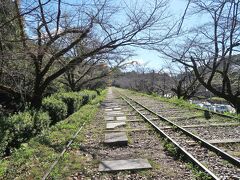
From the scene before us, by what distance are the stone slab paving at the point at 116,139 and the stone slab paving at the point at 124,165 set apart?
5.49ft

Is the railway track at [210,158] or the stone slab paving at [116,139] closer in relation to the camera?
the railway track at [210,158]

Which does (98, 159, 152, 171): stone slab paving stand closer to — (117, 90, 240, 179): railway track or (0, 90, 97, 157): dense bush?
(117, 90, 240, 179): railway track

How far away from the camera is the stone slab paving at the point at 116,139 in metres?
7.37

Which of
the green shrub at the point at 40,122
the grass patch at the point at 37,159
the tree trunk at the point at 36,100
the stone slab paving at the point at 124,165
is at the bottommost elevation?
the grass patch at the point at 37,159

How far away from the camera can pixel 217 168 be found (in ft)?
16.4

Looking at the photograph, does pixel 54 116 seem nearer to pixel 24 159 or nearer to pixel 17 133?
pixel 17 133

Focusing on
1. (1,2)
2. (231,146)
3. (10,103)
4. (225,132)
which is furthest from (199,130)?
(10,103)

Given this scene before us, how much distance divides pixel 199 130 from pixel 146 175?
4.59 meters

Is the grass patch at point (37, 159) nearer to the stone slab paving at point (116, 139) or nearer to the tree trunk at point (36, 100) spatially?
the stone slab paving at point (116, 139)

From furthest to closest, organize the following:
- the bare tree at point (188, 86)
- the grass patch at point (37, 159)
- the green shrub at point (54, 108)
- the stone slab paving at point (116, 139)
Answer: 1. the bare tree at point (188, 86)
2. the green shrub at point (54, 108)
3. the stone slab paving at point (116, 139)
4. the grass patch at point (37, 159)

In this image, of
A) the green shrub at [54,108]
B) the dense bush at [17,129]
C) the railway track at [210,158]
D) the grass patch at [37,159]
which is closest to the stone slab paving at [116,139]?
the grass patch at [37,159]

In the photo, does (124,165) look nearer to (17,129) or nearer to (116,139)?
(116,139)

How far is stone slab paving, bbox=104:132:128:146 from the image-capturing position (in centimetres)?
737

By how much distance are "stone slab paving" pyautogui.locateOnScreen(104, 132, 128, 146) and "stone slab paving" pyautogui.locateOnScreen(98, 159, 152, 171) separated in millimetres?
1673
